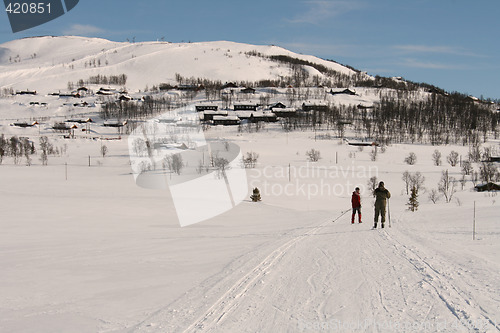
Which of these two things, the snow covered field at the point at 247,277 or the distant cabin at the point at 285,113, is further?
the distant cabin at the point at 285,113

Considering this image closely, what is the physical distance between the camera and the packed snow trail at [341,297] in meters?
4.34

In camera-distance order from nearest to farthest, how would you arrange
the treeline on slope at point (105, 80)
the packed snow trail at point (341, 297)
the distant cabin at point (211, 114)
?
the packed snow trail at point (341, 297)
the distant cabin at point (211, 114)
the treeline on slope at point (105, 80)

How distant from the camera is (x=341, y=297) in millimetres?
5156

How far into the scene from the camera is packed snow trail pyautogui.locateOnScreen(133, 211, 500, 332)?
4.34m

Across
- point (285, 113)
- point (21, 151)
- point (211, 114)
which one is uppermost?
point (285, 113)

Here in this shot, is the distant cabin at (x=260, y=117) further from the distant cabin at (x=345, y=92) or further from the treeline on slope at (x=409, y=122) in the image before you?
the distant cabin at (x=345, y=92)

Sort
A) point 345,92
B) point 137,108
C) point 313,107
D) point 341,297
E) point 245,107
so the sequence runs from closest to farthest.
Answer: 1. point 341,297
2. point 313,107
3. point 245,107
4. point 137,108
5. point 345,92

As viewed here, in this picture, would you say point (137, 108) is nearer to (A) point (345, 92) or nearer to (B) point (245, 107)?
(B) point (245, 107)

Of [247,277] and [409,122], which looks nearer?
[247,277]

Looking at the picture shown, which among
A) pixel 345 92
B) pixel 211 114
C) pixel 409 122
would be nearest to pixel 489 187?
pixel 409 122

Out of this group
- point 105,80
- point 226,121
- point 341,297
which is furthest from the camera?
point 105,80

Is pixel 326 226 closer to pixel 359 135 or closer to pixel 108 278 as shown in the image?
pixel 108 278

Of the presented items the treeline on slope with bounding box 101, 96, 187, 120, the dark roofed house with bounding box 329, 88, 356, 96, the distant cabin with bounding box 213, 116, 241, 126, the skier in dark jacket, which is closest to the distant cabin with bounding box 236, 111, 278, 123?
the distant cabin with bounding box 213, 116, 241, 126

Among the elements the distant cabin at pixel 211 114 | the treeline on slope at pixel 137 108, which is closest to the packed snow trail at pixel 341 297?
the distant cabin at pixel 211 114
